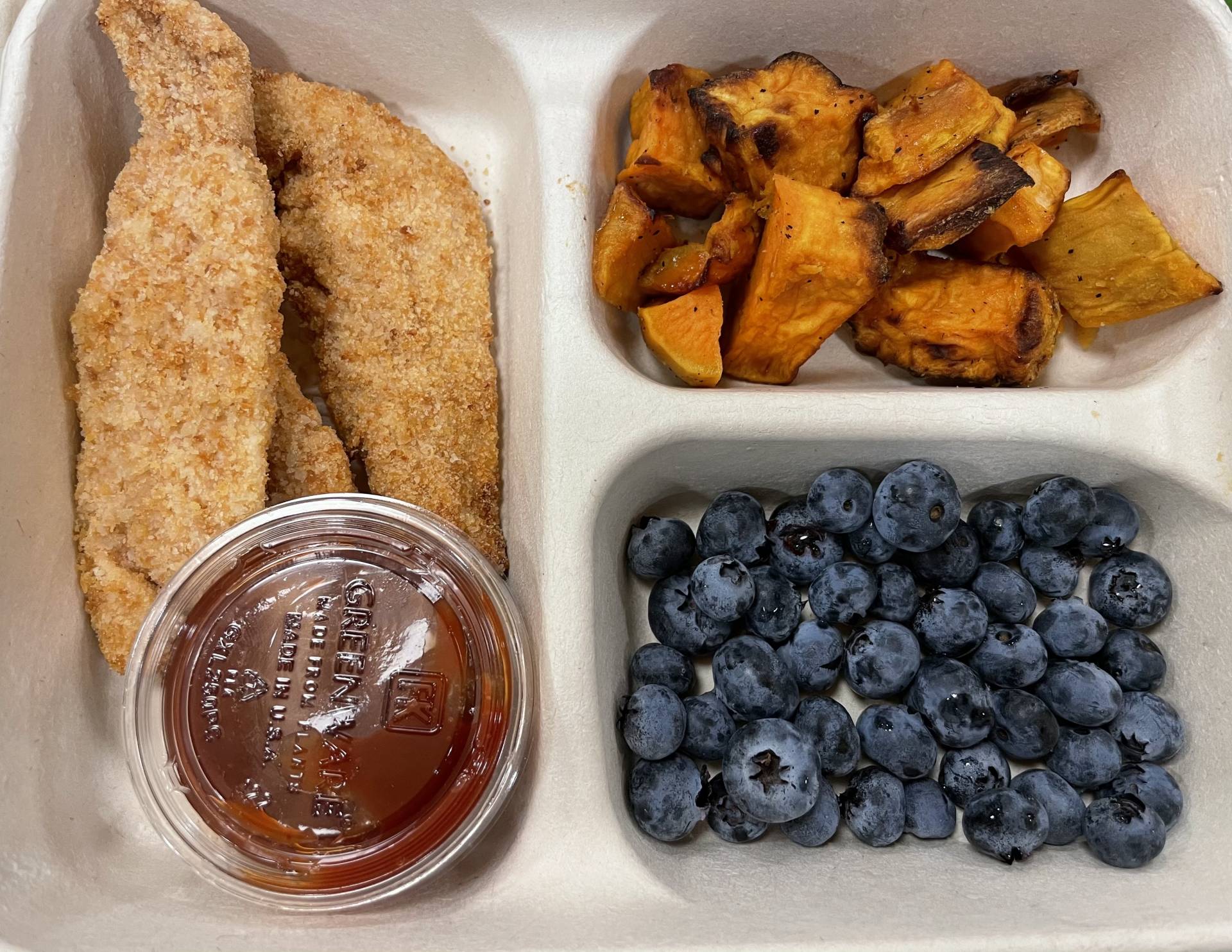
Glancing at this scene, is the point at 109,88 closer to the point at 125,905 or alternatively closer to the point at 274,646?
the point at 274,646

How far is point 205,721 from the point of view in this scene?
1.17 metres

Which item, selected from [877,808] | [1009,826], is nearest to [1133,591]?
[1009,826]

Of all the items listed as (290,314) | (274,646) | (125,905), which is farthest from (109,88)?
(125,905)

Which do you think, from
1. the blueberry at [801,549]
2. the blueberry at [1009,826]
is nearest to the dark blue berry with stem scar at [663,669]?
the blueberry at [801,549]

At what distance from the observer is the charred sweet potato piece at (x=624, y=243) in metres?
1.31

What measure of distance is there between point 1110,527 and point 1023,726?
0.35m

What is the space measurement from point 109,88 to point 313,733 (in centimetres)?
108

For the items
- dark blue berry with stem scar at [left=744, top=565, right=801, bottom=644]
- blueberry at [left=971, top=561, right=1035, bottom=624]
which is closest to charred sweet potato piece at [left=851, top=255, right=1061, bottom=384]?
blueberry at [left=971, top=561, right=1035, bottom=624]

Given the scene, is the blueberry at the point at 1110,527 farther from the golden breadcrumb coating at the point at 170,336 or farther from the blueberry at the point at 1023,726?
the golden breadcrumb coating at the point at 170,336

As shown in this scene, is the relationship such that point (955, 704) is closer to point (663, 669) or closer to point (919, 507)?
point (919, 507)

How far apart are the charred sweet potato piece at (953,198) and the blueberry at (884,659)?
0.57m

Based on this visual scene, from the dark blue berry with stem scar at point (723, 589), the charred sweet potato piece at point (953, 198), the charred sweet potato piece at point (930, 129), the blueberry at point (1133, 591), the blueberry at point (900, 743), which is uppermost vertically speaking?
the charred sweet potato piece at point (930, 129)

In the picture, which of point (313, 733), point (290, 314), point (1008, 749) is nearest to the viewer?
point (313, 733)

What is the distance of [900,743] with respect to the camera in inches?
49.8
